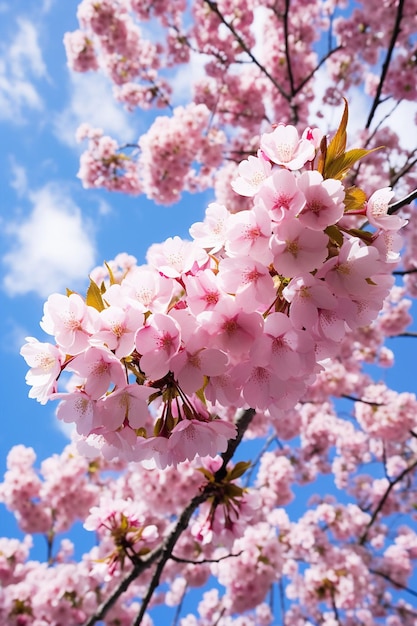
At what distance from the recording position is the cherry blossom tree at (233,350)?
0.98m

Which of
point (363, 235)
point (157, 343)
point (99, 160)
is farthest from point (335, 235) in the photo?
point (99, 160)

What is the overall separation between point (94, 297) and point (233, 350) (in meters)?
0.36

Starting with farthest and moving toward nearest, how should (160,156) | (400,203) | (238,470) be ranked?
1. (160,156)
2. (238,470)
3. (400,203)

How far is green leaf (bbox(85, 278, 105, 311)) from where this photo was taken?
1.08m

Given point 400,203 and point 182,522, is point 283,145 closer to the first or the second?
point 400,203

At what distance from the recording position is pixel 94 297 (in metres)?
1.08

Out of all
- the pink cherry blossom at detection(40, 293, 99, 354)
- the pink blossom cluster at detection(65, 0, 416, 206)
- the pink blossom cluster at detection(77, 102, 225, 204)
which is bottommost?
the pink cherry blossom at detection(40, 293, 99, 354)

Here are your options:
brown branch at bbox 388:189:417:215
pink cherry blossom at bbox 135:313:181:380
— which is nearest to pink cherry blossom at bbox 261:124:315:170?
brown branch at bbox 388:189:417:215

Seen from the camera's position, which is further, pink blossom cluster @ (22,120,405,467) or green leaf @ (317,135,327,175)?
green leaf @ (317,135,327,175)

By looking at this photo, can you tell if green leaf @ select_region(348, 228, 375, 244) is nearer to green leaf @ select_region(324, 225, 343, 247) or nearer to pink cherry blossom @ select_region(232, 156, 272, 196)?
green leaf @ select_region(324, 225, 343, 247)

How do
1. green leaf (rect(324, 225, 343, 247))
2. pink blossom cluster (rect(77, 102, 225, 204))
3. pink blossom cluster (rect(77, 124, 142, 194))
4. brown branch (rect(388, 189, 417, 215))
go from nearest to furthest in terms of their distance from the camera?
green leaf (rect(324, 225, 343, 247)), brown branch (rect(388, 189, 417, 215)), pink blossom cluster (rect(77, 102, 225, 204)), pink blossom cluster (rect(77, 124, 142, 194))

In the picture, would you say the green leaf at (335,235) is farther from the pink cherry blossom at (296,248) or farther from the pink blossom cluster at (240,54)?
the pink blossom cluster at (240,54)

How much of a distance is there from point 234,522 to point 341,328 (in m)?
1.50

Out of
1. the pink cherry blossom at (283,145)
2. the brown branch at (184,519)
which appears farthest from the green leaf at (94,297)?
the brown branch at (184,519)
